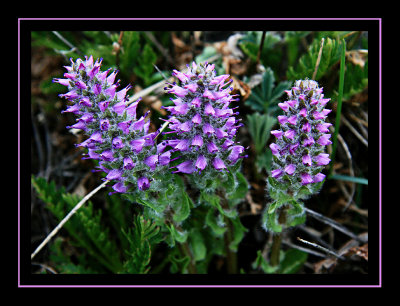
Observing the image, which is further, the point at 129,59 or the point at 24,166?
the point at 129,59

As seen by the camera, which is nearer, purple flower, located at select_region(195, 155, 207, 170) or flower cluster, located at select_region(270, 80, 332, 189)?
flower cluster, located at select_region(270, 80, 332, 189)

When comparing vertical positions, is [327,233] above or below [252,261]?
above

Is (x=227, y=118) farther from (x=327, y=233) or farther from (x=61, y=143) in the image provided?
(x=61, y=143)

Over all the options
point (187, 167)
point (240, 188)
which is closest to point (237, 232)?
point (240, 188)

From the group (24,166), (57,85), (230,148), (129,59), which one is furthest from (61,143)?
(230,148)

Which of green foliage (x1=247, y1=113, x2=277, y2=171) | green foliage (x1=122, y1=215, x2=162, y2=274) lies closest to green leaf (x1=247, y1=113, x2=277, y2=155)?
green foliage (x1=247, y1=113, x2=277, y2=171)

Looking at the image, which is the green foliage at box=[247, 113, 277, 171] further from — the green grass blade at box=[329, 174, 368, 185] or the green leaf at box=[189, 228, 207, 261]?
the green leaf at box=[189, 228, 207, 261]
